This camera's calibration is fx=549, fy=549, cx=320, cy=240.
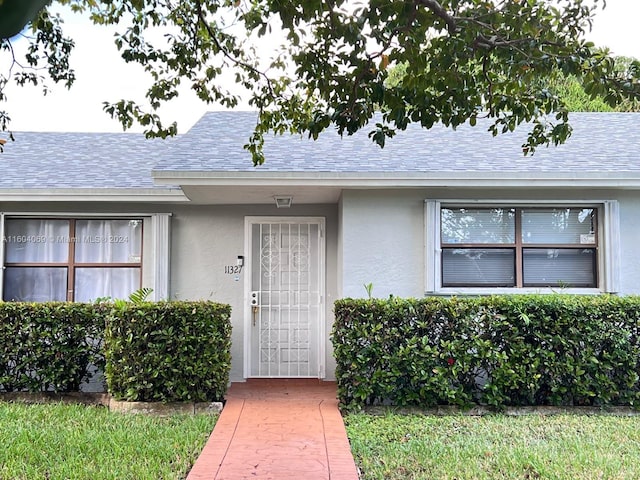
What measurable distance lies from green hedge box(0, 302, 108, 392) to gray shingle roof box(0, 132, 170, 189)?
2.08 meters

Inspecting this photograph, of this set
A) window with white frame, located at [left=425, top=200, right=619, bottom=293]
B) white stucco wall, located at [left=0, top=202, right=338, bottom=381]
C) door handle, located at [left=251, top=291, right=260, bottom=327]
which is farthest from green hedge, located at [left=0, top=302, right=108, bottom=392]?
window with white frame, located at [left=425, top=200, right=619, bottom=293]

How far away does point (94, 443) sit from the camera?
17.2ft

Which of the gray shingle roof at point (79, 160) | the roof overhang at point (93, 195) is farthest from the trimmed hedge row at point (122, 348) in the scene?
the gray shingle roof at point (79, 160)

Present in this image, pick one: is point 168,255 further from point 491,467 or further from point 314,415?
point 491,467

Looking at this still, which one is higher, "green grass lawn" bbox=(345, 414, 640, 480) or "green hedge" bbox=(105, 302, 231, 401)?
"green hedge" bbox=(105, 302, 231, 401)

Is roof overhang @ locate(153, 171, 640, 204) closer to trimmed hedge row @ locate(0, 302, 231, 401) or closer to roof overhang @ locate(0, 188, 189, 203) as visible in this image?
roof overhang @ locate(0, 188, 189, 203)

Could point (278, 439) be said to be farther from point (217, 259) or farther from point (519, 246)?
point (519, 246)

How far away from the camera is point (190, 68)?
6637 mm

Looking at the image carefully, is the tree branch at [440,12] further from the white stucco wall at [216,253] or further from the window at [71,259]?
the window at [71,259]

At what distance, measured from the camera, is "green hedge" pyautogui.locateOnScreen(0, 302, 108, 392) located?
274 inches

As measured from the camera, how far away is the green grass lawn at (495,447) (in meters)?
4.68

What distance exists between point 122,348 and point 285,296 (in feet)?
9.81

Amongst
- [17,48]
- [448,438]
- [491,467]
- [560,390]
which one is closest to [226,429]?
[448,438]

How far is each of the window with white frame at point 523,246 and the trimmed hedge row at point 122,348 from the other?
129 inches
